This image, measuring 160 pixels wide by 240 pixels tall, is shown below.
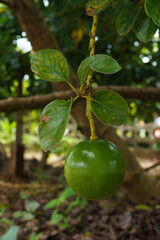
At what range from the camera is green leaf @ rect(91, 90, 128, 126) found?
1.77ft

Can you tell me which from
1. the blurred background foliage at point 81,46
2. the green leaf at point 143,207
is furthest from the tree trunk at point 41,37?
the green leaf at point 143,207

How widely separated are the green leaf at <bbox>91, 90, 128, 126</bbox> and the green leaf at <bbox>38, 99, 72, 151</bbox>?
72mm

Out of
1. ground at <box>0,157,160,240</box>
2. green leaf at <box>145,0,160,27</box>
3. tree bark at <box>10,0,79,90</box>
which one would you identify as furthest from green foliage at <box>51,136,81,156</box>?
green leaf at <box>145,0,160,27</box>

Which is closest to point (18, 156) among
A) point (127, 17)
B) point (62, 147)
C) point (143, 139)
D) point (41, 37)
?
point (62, 147)

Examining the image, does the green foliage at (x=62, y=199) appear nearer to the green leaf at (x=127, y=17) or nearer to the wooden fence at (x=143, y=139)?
the green leaf at (x=127, y=17)

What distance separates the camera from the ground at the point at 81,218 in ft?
5.28

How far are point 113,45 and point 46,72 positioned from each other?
1.50m

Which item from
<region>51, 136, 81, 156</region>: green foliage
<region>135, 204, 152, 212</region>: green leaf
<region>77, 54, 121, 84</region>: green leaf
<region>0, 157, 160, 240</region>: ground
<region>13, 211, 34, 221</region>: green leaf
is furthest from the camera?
<region>51, 136, 81, 156</region>: green foliage

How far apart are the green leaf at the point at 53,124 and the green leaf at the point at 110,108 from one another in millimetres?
72

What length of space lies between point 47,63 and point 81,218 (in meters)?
1.60

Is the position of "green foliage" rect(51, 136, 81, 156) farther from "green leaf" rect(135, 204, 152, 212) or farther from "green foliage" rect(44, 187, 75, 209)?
"green leaf" rect(135, 204, 152, 212)

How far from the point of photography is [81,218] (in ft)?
6.15

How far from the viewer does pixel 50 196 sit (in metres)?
2.55

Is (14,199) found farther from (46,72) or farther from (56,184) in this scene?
(46,72)
